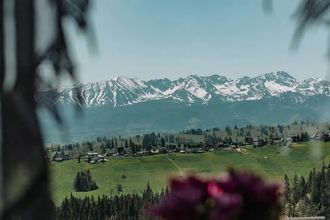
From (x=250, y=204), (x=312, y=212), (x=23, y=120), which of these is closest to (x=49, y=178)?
(x=23, y=120)

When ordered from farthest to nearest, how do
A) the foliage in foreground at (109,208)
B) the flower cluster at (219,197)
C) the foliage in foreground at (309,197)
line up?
the foliage in foreground at (109,208) → the foliage in foreground at (309,197) → the flower cluster at (219,197)

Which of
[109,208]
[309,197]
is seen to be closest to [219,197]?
[309,197]

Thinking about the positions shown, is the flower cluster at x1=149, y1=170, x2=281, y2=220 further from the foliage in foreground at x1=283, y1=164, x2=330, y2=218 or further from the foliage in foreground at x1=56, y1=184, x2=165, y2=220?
the foliage in foreground at x1=56, y1=184, x2=165, y2=220

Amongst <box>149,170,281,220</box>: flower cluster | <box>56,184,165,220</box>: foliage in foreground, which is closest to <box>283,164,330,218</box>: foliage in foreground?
<box>56,184,165,220</box>: foliage in foreground

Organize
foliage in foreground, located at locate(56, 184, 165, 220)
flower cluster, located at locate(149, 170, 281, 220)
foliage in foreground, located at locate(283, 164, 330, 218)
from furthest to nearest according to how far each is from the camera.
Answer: foliage in foreground, located at locate(56, 184, 165, 220) → foliage in foreground, located at locate(283, 164, 330, 218) → flower cluster, located at locate(149, 170, 281, 220)

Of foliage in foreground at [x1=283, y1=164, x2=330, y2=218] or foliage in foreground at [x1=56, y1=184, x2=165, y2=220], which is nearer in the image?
foliage in foreground at [x1=283, y1=164, x2=330, y2=218]

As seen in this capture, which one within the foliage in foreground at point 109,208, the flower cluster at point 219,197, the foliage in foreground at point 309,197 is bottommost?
the foliage in foreground at point 109,208

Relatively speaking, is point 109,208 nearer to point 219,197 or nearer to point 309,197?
point 309,197

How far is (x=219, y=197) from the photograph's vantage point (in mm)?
3043

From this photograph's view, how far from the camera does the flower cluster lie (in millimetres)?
3090

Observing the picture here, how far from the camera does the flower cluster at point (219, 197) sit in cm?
309

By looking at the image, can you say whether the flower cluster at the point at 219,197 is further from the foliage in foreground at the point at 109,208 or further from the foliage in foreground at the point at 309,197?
the foliage in foreground at the point at 109,208

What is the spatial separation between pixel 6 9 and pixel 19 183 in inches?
44.2

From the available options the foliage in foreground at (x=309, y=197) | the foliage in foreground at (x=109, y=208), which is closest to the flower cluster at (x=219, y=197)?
the foliage in foreground at (x=309, y=197)
